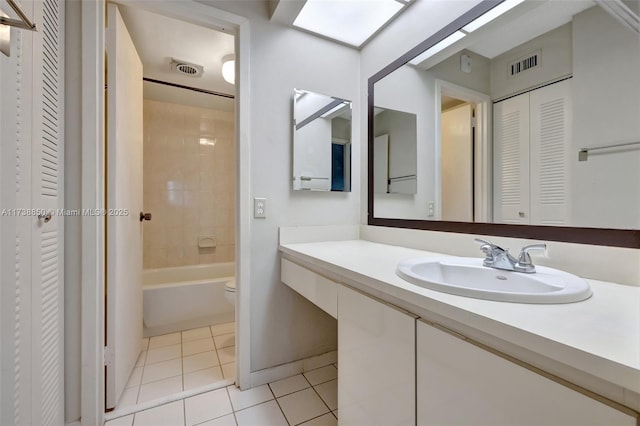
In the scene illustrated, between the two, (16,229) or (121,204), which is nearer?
(16,229)

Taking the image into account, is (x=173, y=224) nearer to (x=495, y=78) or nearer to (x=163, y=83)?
(x=163, y=83)

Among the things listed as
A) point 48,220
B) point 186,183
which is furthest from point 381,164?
point 186,183

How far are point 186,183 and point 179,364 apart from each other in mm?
1815

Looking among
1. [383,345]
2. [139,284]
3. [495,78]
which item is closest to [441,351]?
[383,345]

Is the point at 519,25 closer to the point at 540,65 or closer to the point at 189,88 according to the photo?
the point at 540,65

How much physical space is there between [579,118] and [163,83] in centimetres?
276

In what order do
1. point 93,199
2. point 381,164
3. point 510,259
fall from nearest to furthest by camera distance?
point 510,259 → point 93,199 → point 381,164

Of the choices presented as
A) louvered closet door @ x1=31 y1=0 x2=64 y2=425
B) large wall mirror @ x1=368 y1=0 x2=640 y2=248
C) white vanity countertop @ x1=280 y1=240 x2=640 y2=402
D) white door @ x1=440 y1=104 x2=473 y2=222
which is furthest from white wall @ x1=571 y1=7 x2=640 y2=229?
louvered closet door @ x1=31 y1=0 x2=64 y2=425

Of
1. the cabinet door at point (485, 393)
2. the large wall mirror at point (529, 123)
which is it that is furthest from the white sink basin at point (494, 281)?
the large wall mirror at point (529, 123)

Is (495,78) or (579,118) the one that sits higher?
(495,78)

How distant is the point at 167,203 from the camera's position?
2.84 m

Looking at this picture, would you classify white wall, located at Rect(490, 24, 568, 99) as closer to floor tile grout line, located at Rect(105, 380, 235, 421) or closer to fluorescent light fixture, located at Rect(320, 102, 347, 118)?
fluorescent light fixture, located at Rect(320, 102, 347, 118)

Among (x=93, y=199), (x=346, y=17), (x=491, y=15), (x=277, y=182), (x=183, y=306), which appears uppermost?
(x=346, y=17)

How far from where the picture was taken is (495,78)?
1112 millimetres
